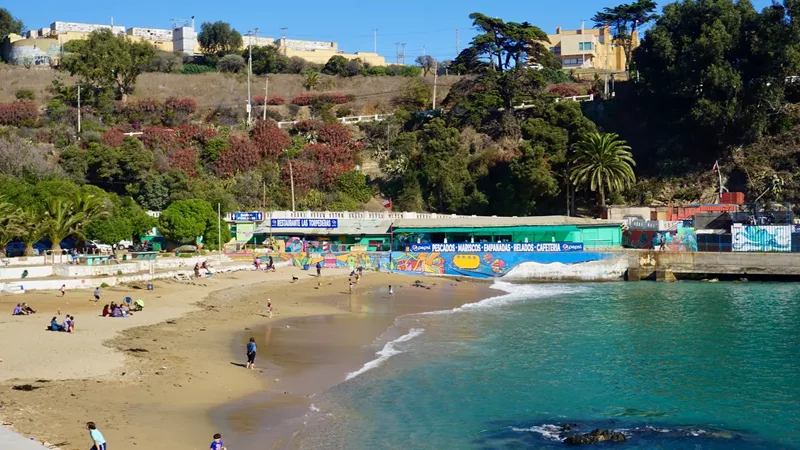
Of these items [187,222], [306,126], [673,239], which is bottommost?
[673,239]

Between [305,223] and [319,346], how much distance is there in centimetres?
3127

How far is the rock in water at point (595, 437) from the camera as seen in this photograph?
21.1 m

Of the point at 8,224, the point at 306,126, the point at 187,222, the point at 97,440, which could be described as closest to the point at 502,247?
the point at 187,222

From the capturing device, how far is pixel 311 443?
20531 mm

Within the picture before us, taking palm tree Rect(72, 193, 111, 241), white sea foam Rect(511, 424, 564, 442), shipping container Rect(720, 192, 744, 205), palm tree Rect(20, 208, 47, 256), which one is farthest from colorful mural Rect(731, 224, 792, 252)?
palm tree Rect(20, 208, 47, 256)

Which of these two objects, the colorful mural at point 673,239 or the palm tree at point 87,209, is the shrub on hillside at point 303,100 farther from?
the colorful mural at point 673,239

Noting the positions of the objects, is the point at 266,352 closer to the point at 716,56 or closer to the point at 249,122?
the point at 716,56

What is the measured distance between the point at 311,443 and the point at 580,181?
5224cm

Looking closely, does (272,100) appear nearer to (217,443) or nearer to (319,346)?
(319,346)

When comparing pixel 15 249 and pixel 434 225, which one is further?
pixel 434 225

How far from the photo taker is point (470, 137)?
8206 centimetres

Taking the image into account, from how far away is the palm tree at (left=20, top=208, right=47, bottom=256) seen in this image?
1868 inches

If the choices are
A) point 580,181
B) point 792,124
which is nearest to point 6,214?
point 580,181

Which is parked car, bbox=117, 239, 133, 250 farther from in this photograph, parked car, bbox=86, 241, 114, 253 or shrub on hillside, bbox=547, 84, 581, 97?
shrub on hillside, bbox=547, 84, 581, 97
